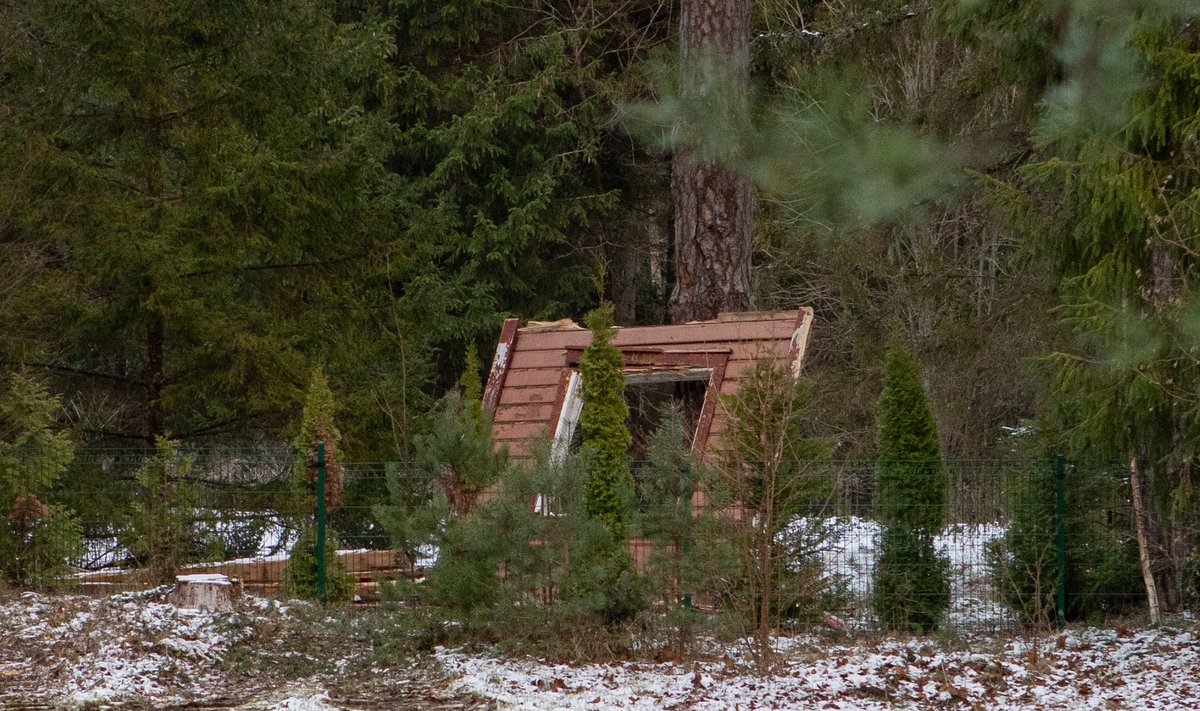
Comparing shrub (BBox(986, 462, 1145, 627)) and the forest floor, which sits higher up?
shrub (BBox(986, 462, 1145, 627))

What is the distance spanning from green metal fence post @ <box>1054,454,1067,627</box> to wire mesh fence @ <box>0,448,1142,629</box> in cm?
1

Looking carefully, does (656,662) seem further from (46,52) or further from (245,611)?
(46,52)

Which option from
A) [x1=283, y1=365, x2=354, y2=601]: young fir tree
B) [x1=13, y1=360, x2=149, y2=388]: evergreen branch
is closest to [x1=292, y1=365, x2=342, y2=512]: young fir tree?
[x1=283, y1=365, x2=354, y2=601]: young fir tree

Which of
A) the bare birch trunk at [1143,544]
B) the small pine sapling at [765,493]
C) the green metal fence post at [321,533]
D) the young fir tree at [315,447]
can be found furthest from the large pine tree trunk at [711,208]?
the bare birch trunk at [1143,544]

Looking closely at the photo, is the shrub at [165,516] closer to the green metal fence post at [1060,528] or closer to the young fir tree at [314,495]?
the young fir tree at [314,495]

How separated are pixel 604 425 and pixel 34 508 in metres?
5.30

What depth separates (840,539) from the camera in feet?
35.8

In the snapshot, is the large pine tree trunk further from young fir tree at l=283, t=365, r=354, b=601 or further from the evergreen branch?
the evergreen branch

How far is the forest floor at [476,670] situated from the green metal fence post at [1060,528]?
803mm

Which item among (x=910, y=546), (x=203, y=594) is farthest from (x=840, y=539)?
(x=203, y=594)

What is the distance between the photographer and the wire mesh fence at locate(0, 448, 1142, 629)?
10.5 m

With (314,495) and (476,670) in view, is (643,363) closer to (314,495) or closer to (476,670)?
(314,495)

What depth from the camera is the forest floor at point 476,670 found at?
7527 millimetres

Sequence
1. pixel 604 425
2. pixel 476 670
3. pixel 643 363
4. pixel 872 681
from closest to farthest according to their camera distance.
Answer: pixel 872 681 → pixel 476 670 → pixel 604 425 → pixel 643 363
